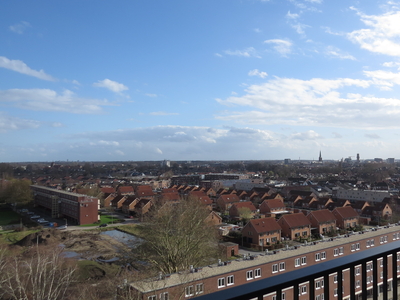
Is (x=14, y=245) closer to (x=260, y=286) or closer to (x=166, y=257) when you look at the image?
(x=166, y=257)

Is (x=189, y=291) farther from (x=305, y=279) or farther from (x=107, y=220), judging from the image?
(x=107, y=220)

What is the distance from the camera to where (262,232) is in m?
21.2

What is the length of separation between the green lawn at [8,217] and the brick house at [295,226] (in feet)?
83.5

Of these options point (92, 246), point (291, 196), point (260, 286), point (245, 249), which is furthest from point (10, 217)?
point (260, 286)

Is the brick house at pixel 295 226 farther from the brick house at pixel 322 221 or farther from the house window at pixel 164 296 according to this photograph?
the house window at pixel 164 296

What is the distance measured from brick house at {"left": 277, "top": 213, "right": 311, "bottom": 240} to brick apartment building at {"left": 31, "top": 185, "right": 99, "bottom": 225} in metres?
18.1

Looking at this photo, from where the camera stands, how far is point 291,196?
37.3 m

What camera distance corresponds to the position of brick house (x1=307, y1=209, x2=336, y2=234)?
2427cm

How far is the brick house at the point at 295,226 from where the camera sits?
2298 cm

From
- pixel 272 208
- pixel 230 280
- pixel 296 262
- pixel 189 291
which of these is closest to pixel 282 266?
pixel 296 262

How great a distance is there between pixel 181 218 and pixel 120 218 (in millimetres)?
19479

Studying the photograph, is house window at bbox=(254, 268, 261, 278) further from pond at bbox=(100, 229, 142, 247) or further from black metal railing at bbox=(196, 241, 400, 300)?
pond at bbox=(100, 229, 142, 247)

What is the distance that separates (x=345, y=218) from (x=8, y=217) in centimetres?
3416

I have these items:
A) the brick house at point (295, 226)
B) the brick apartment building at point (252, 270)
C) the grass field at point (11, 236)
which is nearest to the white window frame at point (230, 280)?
the brick apartment building at point (252, 270)
